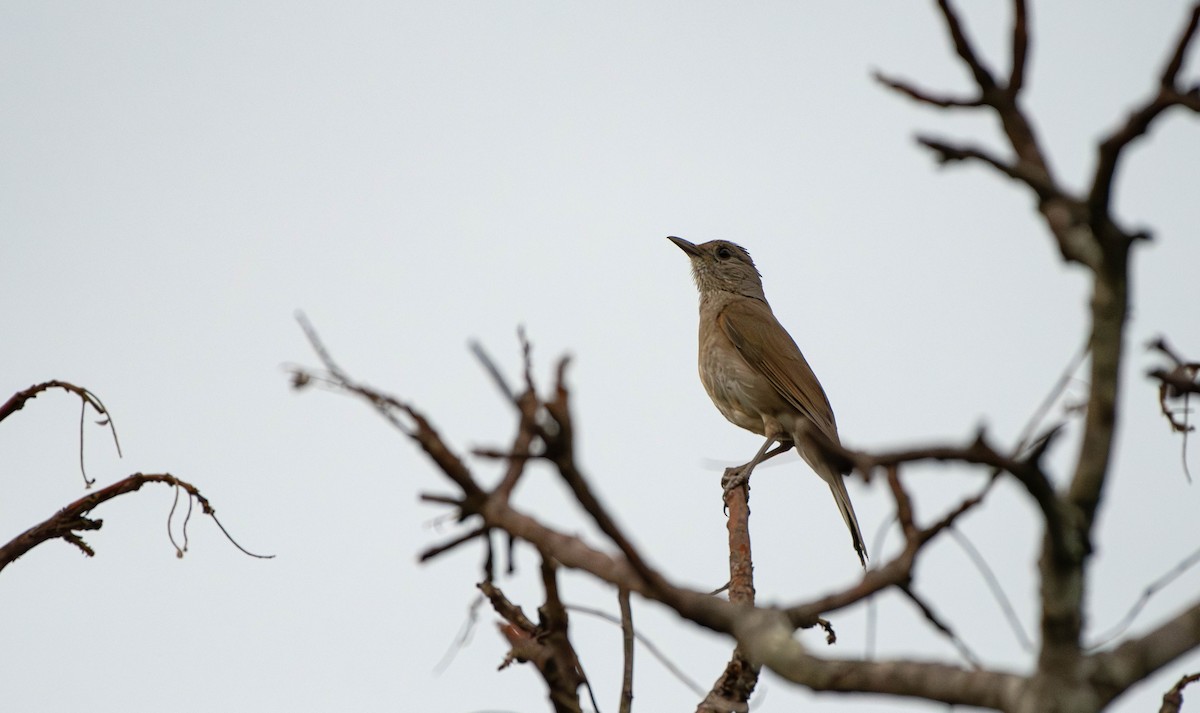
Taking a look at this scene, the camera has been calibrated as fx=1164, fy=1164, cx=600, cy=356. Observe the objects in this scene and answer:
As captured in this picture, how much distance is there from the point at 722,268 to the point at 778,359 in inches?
60.6

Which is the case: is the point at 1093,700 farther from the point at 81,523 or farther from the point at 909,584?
the point at 81,523

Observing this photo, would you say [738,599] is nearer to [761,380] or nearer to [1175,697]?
[1175,697]

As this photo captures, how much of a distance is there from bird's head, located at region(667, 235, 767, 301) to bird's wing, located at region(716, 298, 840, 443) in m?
0.50

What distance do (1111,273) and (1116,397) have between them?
18 cm

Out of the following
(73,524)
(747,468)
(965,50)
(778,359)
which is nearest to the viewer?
(965,50)

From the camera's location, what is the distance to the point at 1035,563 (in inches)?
65.7

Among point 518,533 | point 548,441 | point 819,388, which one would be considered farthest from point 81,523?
point 819,388

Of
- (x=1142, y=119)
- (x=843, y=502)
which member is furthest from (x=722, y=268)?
(x=1142, y=119)

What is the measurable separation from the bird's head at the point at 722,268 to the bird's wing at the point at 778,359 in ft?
1.63

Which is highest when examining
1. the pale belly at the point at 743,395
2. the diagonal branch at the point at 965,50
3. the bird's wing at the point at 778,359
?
the bird's wing at the point at 778,359

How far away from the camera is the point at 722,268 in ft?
29.8

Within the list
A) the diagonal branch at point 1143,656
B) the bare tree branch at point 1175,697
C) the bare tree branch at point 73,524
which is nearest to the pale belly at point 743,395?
the bare tree branch at point 1175,697

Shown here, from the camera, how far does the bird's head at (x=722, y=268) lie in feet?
29.5

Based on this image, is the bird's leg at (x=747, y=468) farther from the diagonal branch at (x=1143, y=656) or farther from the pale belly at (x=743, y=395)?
the diagonal branch at (x=1143, y=656)
